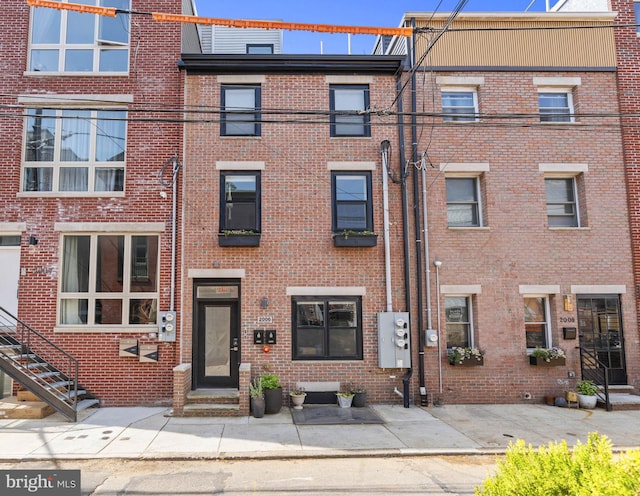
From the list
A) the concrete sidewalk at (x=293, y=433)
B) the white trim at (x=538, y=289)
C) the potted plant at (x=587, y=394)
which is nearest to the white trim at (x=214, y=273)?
the concrete sidewalk at (x=293, y=433)

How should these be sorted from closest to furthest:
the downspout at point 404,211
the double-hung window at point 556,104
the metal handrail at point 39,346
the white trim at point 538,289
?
the metal handrail at point 39,346
the downspout at point 404,211
the white trim at point 538,289
the double-hung window at point 556,104

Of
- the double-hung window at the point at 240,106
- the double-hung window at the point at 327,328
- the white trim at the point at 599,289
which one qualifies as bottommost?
the double-hung window at the point at 327,328

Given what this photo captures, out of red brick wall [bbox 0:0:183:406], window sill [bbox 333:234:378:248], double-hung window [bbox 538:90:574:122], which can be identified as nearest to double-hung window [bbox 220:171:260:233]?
red brick wall [bbox 0:0:183:406]

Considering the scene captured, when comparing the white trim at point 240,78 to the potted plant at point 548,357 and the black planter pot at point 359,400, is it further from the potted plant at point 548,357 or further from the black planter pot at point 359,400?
the potted plant at point 548,357

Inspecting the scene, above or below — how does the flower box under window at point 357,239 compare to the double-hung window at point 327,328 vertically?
above

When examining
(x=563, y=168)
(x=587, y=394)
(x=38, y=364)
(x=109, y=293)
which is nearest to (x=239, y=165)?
(x=109, y=293)

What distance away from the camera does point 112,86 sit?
1101cm

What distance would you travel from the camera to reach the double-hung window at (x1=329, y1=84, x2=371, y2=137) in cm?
1120

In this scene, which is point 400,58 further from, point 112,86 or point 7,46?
point 7,46

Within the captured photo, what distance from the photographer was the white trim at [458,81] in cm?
1129

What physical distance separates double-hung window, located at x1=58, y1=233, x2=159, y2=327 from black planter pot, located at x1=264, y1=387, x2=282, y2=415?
11.2 ft

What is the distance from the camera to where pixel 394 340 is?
1027 cm

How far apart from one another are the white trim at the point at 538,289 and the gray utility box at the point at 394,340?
9.93 ft

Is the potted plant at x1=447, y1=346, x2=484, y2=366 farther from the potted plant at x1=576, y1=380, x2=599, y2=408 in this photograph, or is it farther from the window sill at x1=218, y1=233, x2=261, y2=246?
the window sill at x1=218, y1=233, x2=261, y2=246
